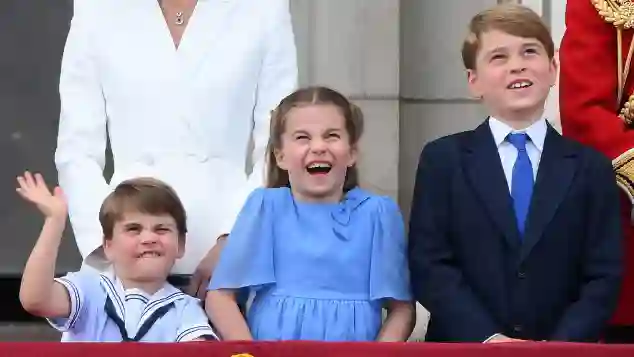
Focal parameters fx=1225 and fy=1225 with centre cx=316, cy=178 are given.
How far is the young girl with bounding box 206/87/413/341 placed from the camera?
2752 millimetres

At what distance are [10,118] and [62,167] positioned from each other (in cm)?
123

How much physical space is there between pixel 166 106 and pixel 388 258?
72cm

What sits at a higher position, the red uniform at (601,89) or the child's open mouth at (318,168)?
the red uniform at (601,89)

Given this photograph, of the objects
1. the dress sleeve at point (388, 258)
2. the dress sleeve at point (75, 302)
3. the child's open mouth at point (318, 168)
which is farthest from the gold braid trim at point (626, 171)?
the dress sleeve at point (75, 302)

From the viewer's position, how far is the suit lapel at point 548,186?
2.70 m

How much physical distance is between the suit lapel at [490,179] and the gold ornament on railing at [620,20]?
38 centimetres

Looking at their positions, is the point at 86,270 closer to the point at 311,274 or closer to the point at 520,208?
the point at 311,274

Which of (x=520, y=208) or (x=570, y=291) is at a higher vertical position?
(x=520, y=208)

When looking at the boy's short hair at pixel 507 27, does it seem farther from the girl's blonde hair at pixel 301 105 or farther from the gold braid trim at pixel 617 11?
the girl's blonde hair at pixel 301 105

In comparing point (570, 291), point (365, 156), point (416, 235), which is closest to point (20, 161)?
point (365, 156)

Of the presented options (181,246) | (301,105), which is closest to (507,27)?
(301,105)

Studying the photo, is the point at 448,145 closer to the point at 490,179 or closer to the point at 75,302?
the point at 490,179

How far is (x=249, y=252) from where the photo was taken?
278cm

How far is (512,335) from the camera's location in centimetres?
268
